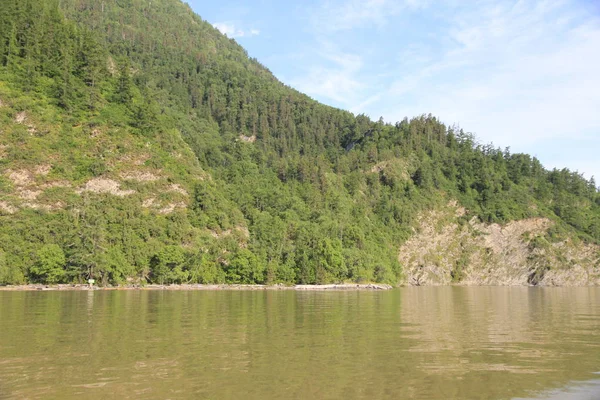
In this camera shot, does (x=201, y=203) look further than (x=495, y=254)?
No

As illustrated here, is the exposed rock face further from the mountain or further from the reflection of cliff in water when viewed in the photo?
the reflection of cliff in water

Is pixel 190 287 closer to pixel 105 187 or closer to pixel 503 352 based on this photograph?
pixel 105 187

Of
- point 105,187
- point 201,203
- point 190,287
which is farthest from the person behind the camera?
point 201,203

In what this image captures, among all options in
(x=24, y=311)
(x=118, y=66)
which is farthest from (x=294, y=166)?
(x=24, y=311)

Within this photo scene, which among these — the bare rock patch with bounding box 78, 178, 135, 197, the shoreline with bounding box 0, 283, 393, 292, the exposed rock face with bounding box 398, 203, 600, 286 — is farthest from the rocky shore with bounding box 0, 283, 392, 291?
the exposed rock face with bounding box 398, 203, 600, 286

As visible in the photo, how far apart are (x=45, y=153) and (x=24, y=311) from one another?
7074 cm

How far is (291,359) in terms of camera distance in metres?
20.7

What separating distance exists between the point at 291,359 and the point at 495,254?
168012mm

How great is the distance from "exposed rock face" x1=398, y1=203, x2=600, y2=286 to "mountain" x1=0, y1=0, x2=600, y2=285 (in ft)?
1.58

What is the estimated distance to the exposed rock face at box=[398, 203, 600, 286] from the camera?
16388 centimetres

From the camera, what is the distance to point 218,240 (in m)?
115

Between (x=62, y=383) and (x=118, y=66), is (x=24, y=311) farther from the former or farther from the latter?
(x=118, y=66)

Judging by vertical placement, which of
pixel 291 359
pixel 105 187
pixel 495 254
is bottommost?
pixel 291 359

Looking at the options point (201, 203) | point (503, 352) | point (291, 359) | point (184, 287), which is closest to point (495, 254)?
point (201, 203)
